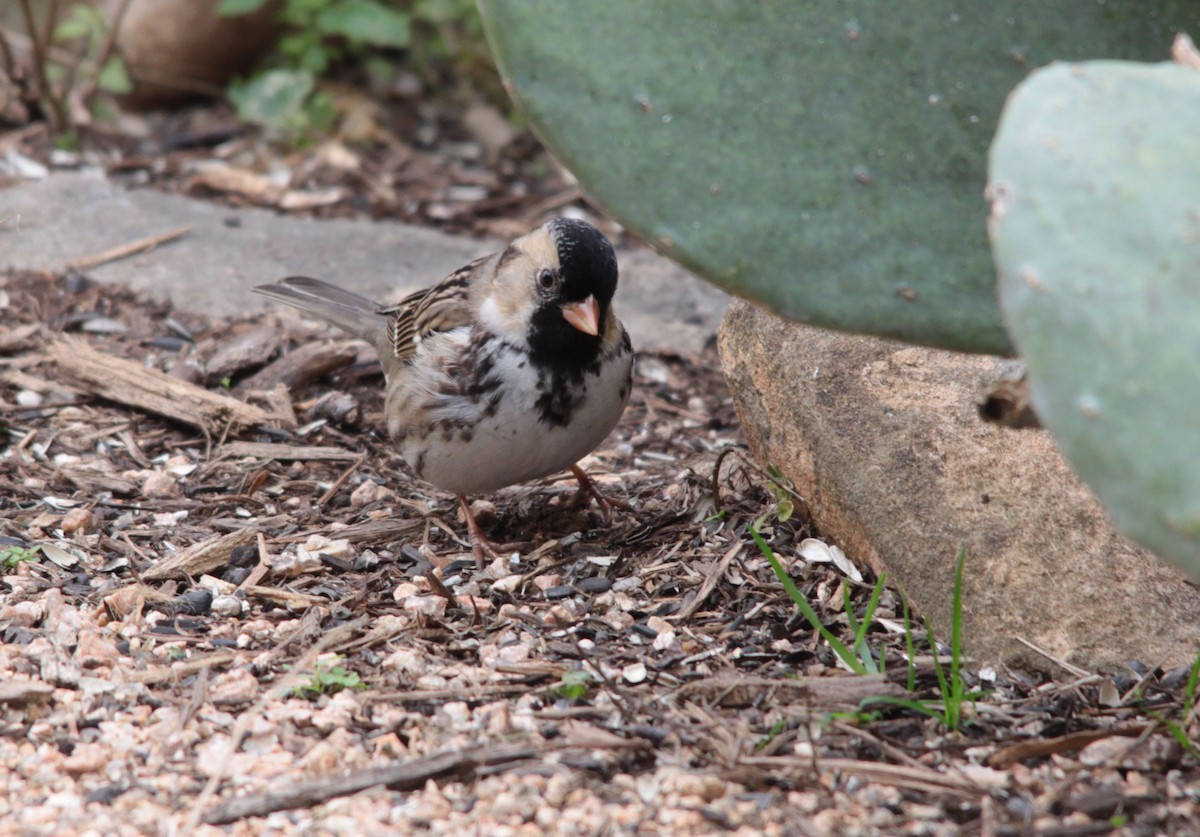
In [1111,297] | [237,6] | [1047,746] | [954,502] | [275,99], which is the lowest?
[275,99]

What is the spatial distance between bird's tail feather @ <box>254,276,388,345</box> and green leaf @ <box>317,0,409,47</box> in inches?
90.5

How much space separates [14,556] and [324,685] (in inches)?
47.4

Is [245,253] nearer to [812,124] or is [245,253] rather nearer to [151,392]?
[151,392]

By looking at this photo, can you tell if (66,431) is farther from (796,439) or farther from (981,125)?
(981,125)

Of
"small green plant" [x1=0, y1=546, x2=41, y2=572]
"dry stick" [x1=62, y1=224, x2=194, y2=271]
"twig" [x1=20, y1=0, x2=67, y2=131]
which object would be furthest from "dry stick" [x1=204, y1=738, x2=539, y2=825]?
"twig" [x1=20, y1=0, x2=67, y2=131]

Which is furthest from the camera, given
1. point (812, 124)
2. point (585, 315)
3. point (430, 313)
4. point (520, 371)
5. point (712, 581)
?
point (430, 313)

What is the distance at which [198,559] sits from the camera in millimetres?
3857

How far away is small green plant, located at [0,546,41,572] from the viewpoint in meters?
3.76

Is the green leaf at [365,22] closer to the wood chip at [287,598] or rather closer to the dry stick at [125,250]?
the dry stick at [125,250]

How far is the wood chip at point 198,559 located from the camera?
3.80m

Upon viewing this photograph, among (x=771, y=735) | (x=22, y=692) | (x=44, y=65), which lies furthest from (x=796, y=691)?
(x=44, y=65)

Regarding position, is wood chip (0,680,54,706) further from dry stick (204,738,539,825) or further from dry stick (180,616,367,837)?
dry stick (204,738,539,825)

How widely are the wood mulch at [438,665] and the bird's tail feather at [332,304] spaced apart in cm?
30

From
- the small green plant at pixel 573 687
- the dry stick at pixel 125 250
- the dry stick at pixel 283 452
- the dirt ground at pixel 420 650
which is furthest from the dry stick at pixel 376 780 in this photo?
the dry stick at pixel 125 250
